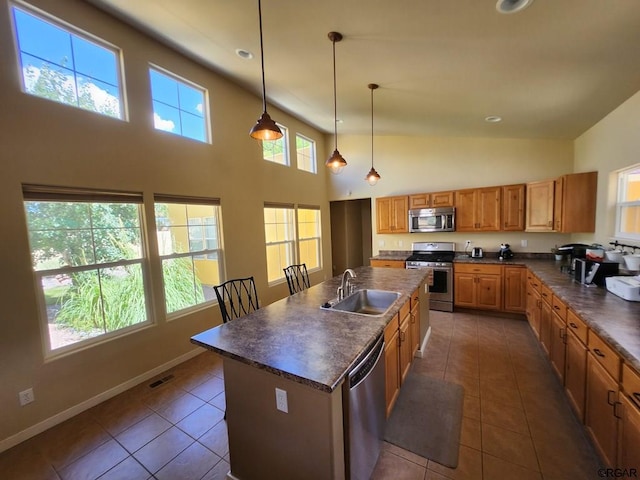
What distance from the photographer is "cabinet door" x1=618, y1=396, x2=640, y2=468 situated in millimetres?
1267

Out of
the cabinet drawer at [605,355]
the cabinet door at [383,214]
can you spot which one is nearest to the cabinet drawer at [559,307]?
the cabinet drawer at [605,355]

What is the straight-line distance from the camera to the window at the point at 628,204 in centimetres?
271

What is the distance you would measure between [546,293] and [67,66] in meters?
5.18

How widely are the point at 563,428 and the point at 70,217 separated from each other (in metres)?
4.39

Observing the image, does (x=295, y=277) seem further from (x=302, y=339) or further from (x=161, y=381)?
(x=302, y=339)

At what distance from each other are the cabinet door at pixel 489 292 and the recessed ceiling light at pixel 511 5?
143 inches

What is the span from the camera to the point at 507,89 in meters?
2.64

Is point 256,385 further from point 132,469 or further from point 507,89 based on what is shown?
point 507,89

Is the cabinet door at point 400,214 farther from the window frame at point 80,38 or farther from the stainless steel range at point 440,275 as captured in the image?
the window frame at point 80,38

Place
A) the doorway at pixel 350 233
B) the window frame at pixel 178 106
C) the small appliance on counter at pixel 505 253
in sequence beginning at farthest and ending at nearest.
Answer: the doorway at pixel 350 233 → the small appliance on counter at pixel 505 253 → the window frame at pixel 178 106

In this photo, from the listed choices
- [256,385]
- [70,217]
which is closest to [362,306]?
[256,385]

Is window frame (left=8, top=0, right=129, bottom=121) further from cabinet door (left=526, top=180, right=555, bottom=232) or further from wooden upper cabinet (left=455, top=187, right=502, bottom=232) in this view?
cabinet door (left=526, top=180, right=555, bottom=232)

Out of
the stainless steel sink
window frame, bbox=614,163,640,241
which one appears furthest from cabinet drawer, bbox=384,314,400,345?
window frame, bbox=614,163,640,241

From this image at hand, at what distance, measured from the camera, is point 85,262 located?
2.50m
